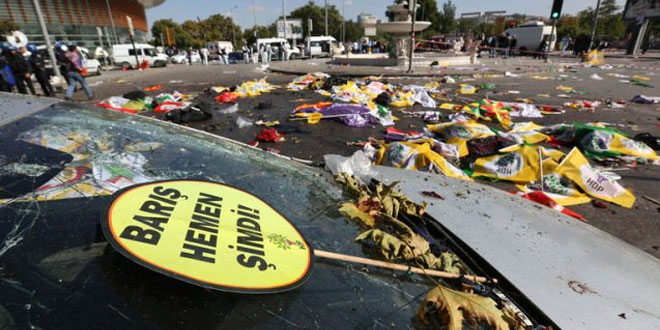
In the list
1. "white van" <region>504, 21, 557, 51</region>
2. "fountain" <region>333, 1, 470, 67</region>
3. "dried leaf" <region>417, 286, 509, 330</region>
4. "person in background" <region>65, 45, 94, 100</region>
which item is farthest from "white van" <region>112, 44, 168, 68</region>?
"white van" <region>504, 21, 557, 51</region>

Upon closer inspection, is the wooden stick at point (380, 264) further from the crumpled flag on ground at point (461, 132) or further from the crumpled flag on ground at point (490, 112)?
the crumpled flag on ground at point (490, 112)

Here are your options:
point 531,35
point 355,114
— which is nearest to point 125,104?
point 355,114

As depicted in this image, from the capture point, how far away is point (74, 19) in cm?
3444

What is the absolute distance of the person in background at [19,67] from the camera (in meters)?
9.31

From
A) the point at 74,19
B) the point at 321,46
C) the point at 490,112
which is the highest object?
the point at 74,19

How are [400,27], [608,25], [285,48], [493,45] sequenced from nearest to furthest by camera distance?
1. [400,27]
2. [493,45]
3. [285,48]
4. [608,25]

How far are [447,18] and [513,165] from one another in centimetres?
7516

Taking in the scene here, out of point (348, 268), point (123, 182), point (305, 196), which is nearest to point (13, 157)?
point (123, 182)

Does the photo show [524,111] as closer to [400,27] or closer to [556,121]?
[556,121]

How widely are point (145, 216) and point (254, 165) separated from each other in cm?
79

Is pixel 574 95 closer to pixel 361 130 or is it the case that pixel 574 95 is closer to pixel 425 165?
pixel 361 130

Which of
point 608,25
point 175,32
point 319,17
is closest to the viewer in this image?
point 608,25

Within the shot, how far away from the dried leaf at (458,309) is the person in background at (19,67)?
1294 centimetres

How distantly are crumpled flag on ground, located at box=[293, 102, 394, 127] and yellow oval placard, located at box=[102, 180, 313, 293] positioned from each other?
17.1 ft
